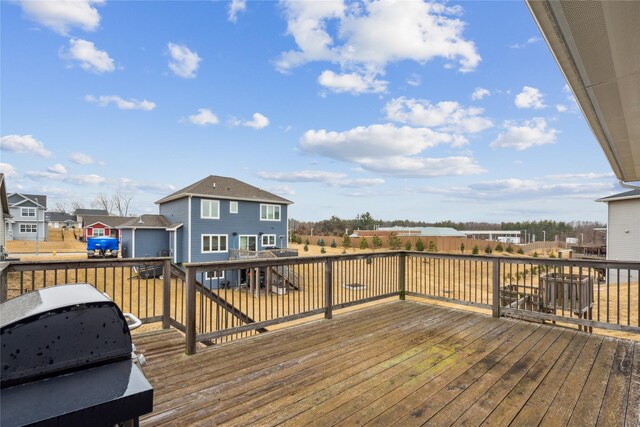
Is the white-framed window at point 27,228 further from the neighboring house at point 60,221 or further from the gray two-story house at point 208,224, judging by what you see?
the gray two-story house at point 208,224

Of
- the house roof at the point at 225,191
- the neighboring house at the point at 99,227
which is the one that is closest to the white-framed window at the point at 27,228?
the neighboring house at the point at 99,227

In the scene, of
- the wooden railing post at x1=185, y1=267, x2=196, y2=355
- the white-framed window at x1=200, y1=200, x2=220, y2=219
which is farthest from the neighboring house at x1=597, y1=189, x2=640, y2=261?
the white-framed window at x1=200, y1=200, x2=220, y2=219

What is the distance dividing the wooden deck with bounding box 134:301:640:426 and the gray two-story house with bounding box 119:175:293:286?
1418 cm

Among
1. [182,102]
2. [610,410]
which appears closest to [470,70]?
[610,410]

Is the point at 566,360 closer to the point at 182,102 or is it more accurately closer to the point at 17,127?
the point at 182,102

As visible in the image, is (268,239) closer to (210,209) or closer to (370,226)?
(210,209)

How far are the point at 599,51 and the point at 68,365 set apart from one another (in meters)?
3.32

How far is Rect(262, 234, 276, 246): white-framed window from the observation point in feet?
63.4

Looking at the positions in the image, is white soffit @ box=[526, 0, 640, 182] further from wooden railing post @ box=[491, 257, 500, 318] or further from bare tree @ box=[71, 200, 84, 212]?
bare tree @ box=[71, 200, 84, 212]

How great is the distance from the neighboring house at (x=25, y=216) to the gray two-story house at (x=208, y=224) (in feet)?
59.1

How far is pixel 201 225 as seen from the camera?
17078 millimetres

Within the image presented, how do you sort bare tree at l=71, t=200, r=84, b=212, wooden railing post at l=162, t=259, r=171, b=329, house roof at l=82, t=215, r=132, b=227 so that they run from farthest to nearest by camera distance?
bare tree at l=71, t=200, r=84, b=212 → house roof at l=82, t=215, r=132, b=227 → wooden railing post at l=162, t=259, r=171, b=329

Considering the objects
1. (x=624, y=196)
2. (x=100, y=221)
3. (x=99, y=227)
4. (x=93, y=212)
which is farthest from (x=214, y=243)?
(x=93, y=212)

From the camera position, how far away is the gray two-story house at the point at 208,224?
17.0m
